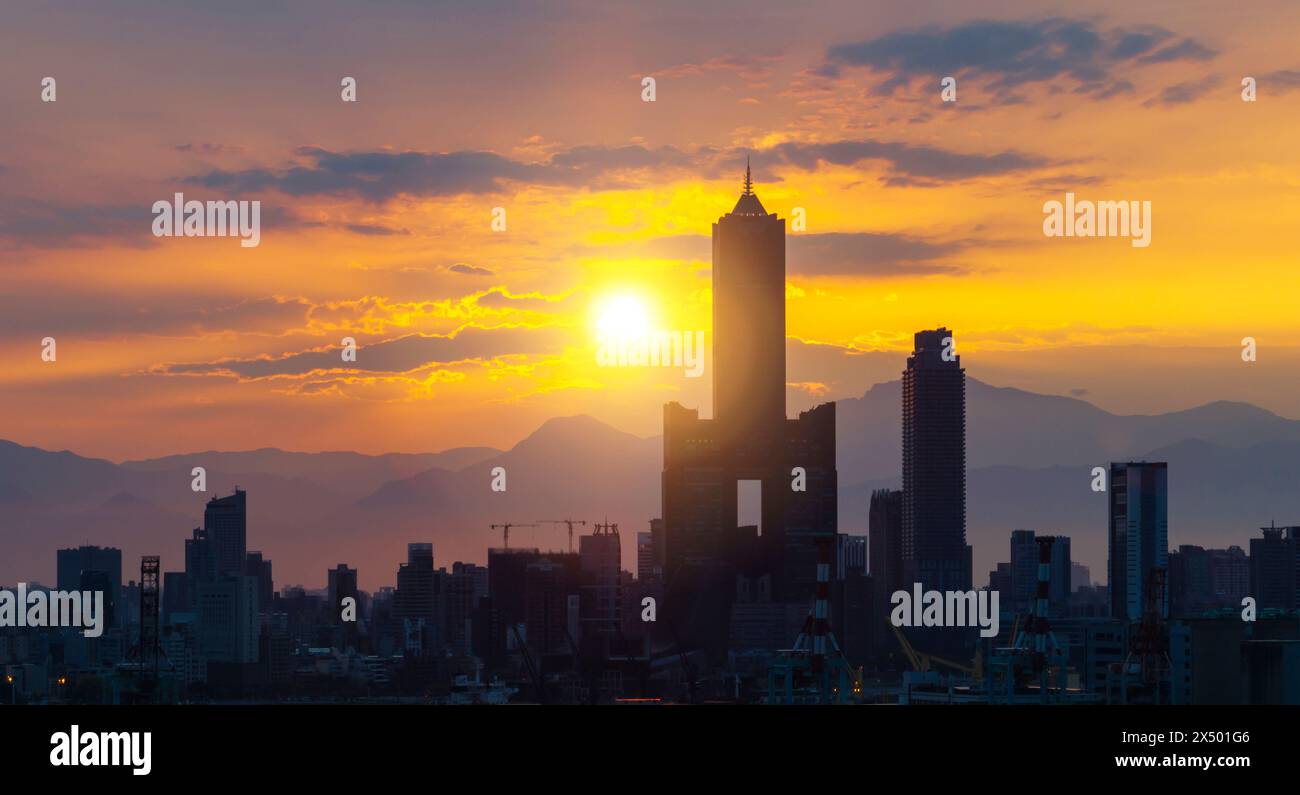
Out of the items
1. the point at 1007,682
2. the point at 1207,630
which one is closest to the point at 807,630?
the point at 1007,682

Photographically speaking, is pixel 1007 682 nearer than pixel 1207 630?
Yes
